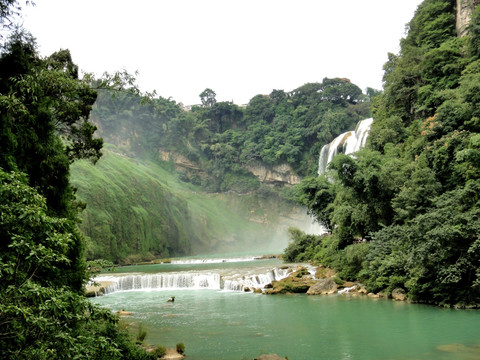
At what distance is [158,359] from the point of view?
31.7 feet

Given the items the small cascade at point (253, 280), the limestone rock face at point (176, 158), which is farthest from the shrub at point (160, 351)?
the limestone rock face at point (176, 158)

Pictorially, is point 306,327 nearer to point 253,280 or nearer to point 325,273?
point 325,273

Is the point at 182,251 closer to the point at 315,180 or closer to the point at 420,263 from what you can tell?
the point at 315,180

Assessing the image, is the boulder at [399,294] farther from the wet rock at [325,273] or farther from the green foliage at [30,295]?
the green foliage at [30,295]

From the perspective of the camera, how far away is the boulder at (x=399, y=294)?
16.9 metres

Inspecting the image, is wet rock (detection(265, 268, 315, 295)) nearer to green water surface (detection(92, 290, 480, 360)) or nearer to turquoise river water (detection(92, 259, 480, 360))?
turquoise river water (detection(92, 259, 480, 360))

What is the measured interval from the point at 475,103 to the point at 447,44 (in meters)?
9.82

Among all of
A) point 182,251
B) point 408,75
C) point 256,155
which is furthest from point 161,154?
point 408,75

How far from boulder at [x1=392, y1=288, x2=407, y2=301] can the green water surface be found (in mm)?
510

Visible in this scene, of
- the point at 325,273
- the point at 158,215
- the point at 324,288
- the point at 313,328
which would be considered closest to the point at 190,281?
the point at 325,273

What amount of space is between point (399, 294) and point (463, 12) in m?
23.3

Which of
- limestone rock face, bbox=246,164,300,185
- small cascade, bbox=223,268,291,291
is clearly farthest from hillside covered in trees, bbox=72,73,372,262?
small cascade, bbox=223,268,291,291

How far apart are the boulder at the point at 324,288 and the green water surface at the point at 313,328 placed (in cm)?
119

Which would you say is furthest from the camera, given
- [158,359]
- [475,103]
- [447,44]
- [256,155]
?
[256,155]
